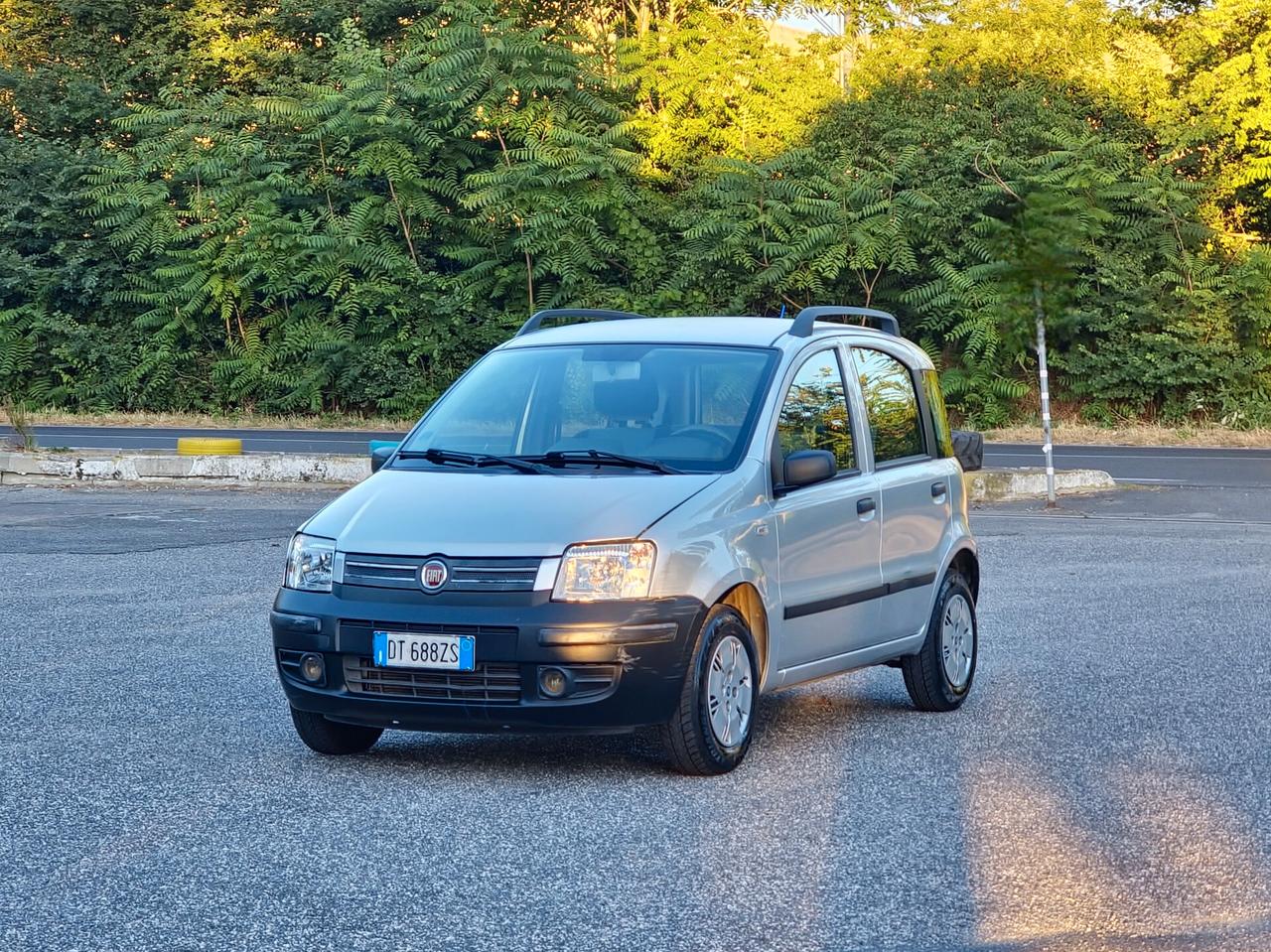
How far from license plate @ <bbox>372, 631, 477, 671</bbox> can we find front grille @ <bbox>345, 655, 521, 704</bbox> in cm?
3

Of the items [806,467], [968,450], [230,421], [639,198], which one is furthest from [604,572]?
[230,421]

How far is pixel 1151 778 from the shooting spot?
672 cm

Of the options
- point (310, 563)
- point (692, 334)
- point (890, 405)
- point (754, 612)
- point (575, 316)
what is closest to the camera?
point (310, 563)

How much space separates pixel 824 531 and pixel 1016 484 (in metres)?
13.2

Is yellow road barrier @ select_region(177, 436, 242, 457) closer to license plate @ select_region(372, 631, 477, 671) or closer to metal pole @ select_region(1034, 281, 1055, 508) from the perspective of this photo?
metal pole @ select_region(1034, 281, 1055, 508)

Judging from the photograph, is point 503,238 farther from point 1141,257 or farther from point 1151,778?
point 1151,778

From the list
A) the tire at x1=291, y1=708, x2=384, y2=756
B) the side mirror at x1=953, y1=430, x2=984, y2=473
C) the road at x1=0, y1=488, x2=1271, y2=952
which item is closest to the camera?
the road at x1=0, y1=488, x2=1271, y2=952

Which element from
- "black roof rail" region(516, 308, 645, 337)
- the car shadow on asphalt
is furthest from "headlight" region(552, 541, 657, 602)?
"black roof rail" region(516, 308, 645, 337)

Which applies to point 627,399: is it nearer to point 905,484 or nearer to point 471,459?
point 471,459

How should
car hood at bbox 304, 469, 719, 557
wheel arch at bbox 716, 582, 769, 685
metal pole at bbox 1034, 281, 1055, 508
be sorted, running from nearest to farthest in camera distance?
car hood at bbox 304, 469, 719, 557 → wheel arch at bbox 716, 582, 769, 685 → metal pole at bbox 1034, 281, 1055, 508

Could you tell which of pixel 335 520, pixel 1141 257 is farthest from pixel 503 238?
pixel 335 520

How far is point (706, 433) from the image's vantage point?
24.1ft

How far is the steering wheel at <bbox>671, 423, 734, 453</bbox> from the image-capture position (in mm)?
7309

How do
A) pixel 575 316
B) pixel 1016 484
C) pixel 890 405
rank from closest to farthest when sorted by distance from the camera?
pixel 890 405 < pixel 575 316 < pixel 1016 484
